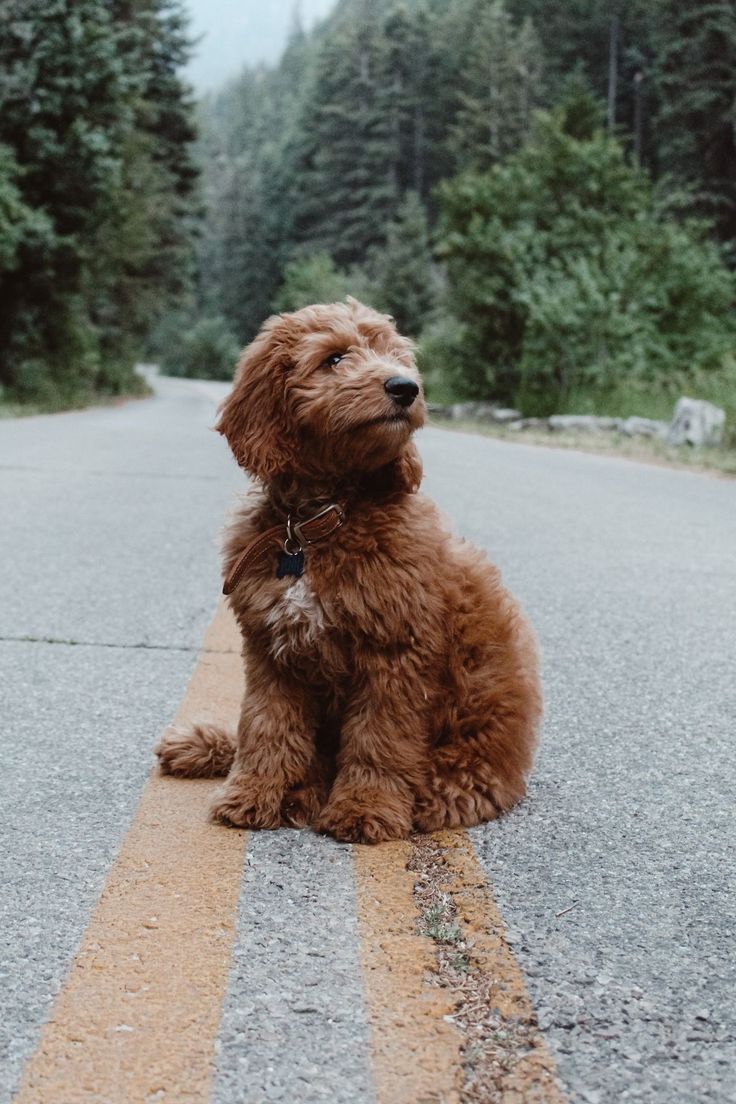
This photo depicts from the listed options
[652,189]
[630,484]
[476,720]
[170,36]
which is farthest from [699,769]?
[170,36]

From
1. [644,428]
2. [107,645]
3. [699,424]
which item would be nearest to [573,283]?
[644,428]

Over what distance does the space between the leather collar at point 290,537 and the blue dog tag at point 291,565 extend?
0.04ft

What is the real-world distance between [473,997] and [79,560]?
5.13m

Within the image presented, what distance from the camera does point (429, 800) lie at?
303cm

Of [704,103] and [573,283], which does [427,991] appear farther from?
[704,103]

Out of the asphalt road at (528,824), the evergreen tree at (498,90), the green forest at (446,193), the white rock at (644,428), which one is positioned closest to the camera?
the asphalt road at (528,824)

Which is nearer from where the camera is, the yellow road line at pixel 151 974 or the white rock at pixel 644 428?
the yellow road line at pixel 151 974

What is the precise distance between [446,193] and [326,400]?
27.7 metres

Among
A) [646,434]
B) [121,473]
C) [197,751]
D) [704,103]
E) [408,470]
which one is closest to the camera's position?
[408,470]

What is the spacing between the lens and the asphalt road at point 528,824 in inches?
77.2

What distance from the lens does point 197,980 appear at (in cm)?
215

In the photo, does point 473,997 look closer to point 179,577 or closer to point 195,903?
point 195,903

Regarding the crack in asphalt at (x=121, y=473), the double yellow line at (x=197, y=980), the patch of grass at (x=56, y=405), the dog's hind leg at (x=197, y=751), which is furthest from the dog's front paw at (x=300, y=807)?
the patch of grass at (x=56, y=405)

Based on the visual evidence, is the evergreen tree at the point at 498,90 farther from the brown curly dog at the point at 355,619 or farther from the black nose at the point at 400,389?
the black nose at the point at 400,389
